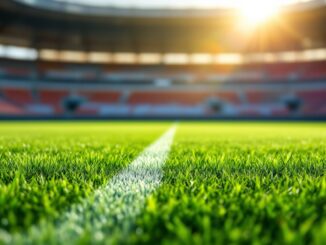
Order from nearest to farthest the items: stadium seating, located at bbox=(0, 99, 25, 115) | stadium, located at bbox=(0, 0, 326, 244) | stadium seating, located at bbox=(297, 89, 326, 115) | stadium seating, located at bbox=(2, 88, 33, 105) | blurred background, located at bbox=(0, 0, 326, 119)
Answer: stadium seating, located at bbox=(0, 99, 25, 115) → stadium, located at bbox=(0, 0, 326, 244) → stadium seating, located at bbox=(297, 89, 326, 115) → stadium seating, located at bbox=(2, 88, 33, 105) → blurred background, located at bbox=(0, 0, 326, 119)

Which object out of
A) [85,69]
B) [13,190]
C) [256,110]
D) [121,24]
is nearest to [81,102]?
[85,69]

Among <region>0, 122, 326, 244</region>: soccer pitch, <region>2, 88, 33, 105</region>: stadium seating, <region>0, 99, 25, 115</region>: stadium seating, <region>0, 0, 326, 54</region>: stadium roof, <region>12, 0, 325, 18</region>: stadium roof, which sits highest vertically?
<region>12, 0, 325, 18</region>: stadium roof

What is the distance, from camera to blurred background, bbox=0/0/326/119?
97.0 feet

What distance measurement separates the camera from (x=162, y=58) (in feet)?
123

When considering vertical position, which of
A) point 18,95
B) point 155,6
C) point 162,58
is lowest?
point 18,95

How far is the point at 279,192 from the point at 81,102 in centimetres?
3185

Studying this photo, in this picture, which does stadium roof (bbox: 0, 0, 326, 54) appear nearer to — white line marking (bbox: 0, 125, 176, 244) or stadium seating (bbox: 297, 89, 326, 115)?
stadium seating (bbox: 297, 89, 326, 115)

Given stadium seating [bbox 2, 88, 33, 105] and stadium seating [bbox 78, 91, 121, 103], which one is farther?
stadium seating [bbox 78, 91, 121, 103]

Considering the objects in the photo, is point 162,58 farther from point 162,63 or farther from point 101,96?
point 101,96

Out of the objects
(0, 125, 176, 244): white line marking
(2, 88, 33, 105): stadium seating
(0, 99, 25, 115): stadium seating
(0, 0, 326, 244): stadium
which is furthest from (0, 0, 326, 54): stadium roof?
(0, 125, 176, 244): white line marking

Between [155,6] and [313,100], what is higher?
[155,6]

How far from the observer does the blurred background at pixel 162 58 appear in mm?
29562

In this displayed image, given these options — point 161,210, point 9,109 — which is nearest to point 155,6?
point 9,109

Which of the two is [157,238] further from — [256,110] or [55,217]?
[256,110]
